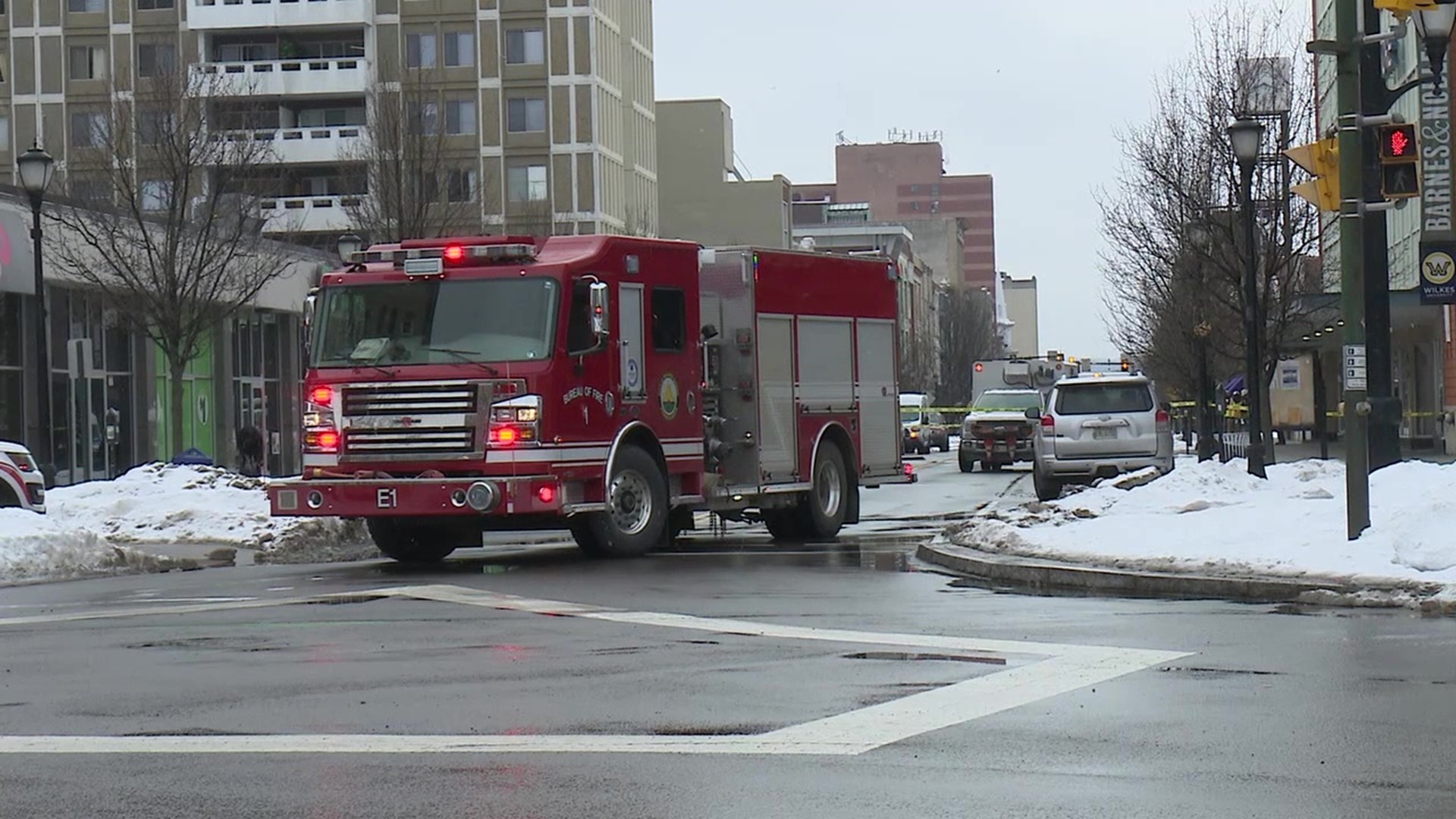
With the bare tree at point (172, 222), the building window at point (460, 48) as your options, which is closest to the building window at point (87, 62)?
the building window at point (460, 48)

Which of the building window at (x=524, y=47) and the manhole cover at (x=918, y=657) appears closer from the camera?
the manhole cover at (x=918, y=657)

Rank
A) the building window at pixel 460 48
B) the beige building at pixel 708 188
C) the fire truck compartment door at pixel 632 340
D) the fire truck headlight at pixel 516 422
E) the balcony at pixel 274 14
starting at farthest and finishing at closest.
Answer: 1. the beige building at pixel 708 188
2. the building window at pixel 460 48
3. the balcony at pixel 274 14
4. the fire truck compartment door at pixel 632 340
5. the fire truck headlight at pixel 516 422

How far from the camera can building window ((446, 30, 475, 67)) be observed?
276 feet

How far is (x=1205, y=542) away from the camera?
16.0 m

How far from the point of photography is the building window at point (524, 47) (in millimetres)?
84250

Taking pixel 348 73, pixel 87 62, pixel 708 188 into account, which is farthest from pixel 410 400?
pixel 708 188

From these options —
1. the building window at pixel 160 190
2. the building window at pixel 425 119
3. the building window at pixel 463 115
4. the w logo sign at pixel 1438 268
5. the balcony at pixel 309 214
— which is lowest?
the w logo sign at pixel 1438 268

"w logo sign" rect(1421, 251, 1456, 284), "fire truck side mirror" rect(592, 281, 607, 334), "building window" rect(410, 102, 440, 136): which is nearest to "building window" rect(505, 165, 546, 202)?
"building window" rect(410, 102, 440, 136)

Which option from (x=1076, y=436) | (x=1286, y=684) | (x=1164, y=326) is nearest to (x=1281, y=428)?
(x=1164, y=326)

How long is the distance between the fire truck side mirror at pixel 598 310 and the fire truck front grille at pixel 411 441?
1.43 metres

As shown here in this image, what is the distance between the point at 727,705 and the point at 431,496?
9.39 metres

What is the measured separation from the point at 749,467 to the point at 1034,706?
1208 centimetres

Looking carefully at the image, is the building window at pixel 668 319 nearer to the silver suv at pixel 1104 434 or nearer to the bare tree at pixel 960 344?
the silver suv at pixel 1104 434

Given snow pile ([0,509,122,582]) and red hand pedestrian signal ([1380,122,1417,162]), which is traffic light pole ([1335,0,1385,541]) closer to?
red hand pedestrian signal ([1380,122,1417,162])
